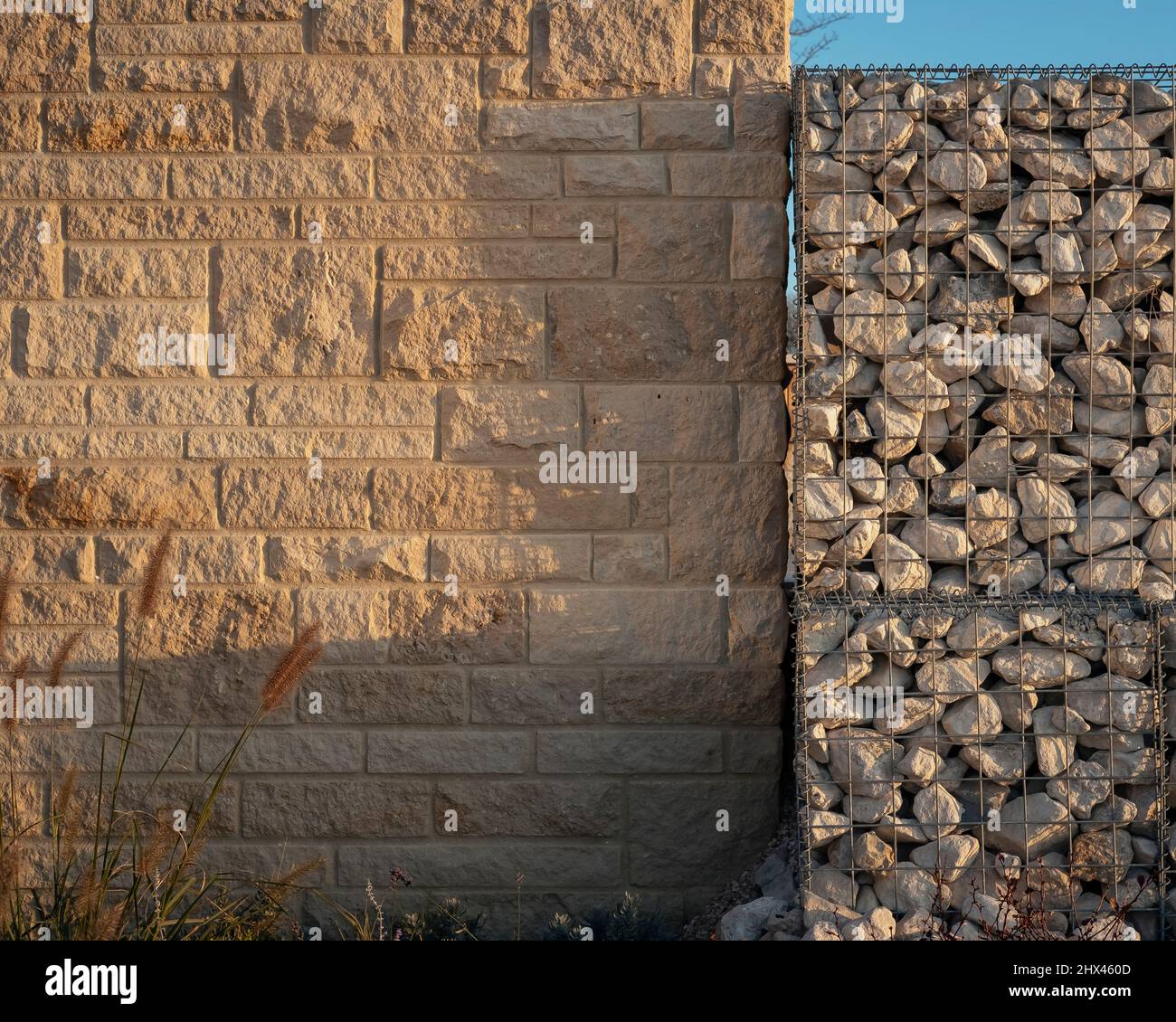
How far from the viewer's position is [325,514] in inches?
192

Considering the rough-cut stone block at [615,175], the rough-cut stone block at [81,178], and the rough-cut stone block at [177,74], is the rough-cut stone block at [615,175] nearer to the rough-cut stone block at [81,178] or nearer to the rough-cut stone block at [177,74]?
the rough-cut stone block at [177,74]

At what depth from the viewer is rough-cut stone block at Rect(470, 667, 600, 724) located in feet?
15.9

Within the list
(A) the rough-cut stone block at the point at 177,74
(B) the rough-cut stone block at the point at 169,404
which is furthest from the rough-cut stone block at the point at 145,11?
(B) the rough-cut stone block at the point at 169,404

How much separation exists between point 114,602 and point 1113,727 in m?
4.06

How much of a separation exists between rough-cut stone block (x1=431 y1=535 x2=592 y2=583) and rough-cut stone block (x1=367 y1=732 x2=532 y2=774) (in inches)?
Answer: 25.9

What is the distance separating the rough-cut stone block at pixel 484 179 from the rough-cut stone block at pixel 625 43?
38 centimetres

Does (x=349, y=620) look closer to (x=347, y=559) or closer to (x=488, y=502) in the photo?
(x=347, y=559)

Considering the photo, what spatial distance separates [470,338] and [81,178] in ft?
5.98

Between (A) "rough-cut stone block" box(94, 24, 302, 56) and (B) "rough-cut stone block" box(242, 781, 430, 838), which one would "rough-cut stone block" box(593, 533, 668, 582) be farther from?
(A) "rough-cut stone block" box(94, 24, 302, 56)

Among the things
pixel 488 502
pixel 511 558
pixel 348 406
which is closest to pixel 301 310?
pixel 348 406

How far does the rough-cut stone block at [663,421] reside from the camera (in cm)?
486

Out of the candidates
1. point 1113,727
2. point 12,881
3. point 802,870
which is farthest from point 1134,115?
→ point 12,881

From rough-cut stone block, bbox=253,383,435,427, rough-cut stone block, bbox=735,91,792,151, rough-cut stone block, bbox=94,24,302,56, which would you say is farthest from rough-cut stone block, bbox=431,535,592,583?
rough-cut stone block, bbox=94,24,302,56
